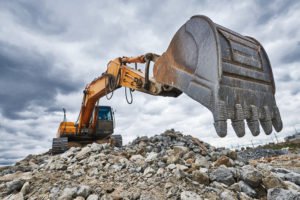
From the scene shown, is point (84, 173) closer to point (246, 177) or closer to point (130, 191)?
point (130, 191)

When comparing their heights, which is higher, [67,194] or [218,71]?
[218,71]

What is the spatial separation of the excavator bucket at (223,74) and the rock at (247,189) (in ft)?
3.13

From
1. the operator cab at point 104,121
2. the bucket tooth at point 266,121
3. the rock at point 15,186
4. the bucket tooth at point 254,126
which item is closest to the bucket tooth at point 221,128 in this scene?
the bucket tooth at point 254,126

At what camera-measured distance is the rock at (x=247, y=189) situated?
3580 millimetres

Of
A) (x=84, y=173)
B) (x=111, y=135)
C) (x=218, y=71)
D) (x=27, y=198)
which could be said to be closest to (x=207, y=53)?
(x=218, y=71)

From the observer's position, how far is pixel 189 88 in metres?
3.27

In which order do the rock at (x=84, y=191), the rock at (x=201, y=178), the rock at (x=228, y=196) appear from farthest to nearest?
the rock at (x=201, y=178) → the rock at (x=84, y=191) → the rock at (x=228, y=196)

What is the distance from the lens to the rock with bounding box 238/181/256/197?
3580 millimetres

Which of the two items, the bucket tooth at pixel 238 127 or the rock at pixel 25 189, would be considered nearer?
the bucket tooth at pixel 238 127

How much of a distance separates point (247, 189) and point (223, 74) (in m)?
1.83

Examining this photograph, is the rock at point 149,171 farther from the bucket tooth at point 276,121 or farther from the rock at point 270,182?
the bucket tooth at point 276,121

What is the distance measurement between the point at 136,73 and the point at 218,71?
131 inches

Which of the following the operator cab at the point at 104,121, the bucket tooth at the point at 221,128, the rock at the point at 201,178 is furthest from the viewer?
the operator cab at the point at 104,121

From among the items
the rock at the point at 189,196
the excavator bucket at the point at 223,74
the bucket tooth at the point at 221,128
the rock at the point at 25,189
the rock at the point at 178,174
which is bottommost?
the rock at the point at 189,196
